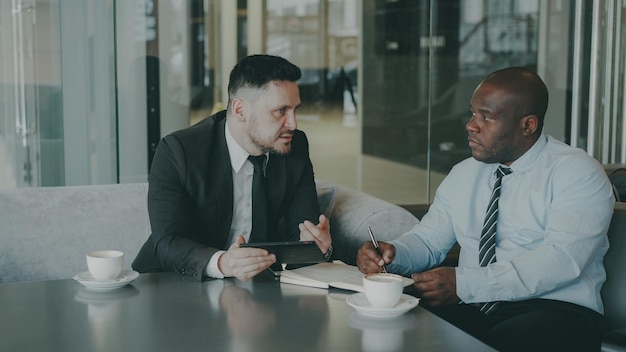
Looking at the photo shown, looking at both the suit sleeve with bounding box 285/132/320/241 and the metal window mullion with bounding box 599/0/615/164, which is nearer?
the suit sleeve with bounding box 285/132/320/241

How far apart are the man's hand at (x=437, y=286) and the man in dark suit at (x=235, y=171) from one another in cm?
36

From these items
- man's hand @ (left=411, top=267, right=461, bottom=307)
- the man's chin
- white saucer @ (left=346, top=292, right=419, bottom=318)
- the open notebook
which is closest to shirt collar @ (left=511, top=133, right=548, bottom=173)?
man's hand @ (left=411, top=267, right=461, bottom=307)

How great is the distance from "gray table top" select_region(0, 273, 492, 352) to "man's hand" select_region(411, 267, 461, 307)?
0.34 meters

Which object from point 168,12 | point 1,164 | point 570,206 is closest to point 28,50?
point 1,164

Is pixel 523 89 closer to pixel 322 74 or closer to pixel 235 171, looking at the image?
pixel 235 171

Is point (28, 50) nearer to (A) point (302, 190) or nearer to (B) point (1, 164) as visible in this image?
(B) point (1, 164)

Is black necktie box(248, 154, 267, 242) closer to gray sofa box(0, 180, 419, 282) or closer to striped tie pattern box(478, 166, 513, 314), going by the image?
gray sofa box(0, 180, 419, 282)

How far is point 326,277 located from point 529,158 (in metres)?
0.84

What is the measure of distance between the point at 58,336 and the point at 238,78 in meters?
1.34

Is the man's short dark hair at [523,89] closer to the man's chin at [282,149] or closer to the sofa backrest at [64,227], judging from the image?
the man's chin at [282,149]

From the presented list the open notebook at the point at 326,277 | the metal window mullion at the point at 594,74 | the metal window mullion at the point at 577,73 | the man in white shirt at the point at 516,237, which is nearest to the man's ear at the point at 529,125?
the man in white shirt at the point at 516,237

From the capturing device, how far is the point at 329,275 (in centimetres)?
220

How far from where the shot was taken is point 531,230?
2504 millimetres

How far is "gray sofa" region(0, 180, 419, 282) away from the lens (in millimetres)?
2993
